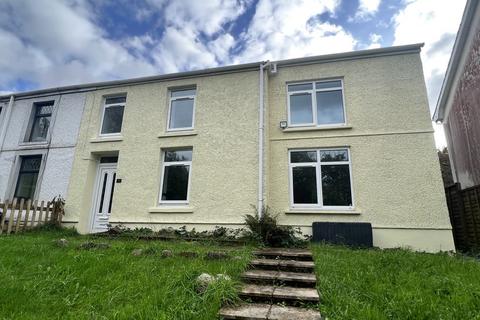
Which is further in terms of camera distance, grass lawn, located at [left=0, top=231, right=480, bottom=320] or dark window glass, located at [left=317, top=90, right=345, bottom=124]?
dark window glass, located at [left=317, top=90, right=345, bottom=124]

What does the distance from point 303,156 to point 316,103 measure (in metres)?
1.81

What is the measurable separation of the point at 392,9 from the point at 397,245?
6.66 m

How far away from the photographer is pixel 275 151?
317 inches

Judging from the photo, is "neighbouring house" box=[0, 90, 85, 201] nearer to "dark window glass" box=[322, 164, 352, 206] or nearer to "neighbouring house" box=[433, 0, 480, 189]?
"dark window glass" box=[322, 164, 352, 206]

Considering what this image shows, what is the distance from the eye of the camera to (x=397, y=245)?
6.64 meters

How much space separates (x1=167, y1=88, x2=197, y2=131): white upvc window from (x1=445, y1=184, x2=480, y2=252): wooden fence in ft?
27.4

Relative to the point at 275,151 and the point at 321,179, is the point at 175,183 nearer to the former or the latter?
the point at 275,151

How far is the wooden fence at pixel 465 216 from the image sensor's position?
22.0ft

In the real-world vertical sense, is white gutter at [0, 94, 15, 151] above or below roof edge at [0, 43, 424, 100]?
below

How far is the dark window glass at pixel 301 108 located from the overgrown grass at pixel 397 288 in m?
4.70

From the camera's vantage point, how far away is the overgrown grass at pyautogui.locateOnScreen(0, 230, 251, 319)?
2.67m

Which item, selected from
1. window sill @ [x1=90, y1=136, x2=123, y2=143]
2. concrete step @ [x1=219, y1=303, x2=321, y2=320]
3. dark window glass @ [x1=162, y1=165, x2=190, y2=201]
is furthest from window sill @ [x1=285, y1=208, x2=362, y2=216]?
window sill @ [x1=90, y1=136, x2=123, y2=143]

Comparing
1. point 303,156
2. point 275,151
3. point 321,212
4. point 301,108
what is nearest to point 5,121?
point 275,151

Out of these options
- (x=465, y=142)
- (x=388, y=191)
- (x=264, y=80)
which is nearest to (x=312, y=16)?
(x=264, y=80)
